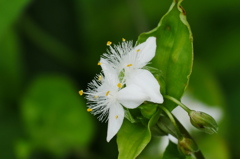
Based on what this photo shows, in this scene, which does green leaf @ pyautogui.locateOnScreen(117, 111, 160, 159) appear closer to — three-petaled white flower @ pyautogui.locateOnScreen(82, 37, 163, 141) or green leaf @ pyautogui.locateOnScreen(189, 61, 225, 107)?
three-petaled white flower @ pyautogui.locateOnScreen(82, 37, 163, 141)

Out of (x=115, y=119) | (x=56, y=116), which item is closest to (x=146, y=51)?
(x=115, y=119)

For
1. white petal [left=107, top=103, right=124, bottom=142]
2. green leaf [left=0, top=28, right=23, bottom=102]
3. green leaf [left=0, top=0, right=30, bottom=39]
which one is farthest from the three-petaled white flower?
green leaf [left=0, top=28, right=23, bottom=102]

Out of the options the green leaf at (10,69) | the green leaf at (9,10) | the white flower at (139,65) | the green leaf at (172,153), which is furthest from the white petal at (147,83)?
the green leaf at (10,69)

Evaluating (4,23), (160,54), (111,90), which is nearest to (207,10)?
(4,23)

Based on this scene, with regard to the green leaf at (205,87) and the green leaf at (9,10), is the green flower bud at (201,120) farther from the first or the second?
the green leaf at (205,87)

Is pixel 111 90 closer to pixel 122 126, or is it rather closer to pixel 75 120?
pixel 122 126

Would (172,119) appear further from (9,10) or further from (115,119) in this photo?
(9,10)

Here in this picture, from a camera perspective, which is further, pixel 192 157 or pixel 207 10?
pixel 207 10
